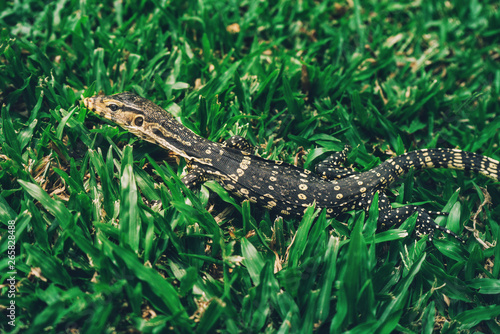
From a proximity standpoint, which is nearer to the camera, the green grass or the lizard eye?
the green grass

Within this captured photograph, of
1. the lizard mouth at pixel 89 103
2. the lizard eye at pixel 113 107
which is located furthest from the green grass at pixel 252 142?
the lizard eye at pixel 113 107

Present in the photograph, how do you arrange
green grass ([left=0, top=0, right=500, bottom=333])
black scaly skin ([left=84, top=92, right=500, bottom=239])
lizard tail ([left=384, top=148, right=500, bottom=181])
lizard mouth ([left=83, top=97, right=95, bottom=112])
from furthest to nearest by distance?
lizard tail ([left=384, top=148, right=500, bottom=181]) < lizard mouth ([left=83, top=97, right=95, bottom=112]) < black scaly skin ([left=84, top=92, right=500, bottom=239]) < green grass ([left=0, top=0, right=500, bottom=333])

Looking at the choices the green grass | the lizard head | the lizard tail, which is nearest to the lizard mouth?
the lizard head

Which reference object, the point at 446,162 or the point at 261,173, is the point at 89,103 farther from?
the point at 446,162

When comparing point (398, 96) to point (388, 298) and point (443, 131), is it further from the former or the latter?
point (388, 298)

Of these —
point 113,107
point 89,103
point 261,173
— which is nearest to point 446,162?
point 261,173

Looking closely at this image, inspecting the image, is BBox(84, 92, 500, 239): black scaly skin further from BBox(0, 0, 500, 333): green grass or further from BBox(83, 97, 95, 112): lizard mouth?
BBox(0, 0, 500, 333): green grass
